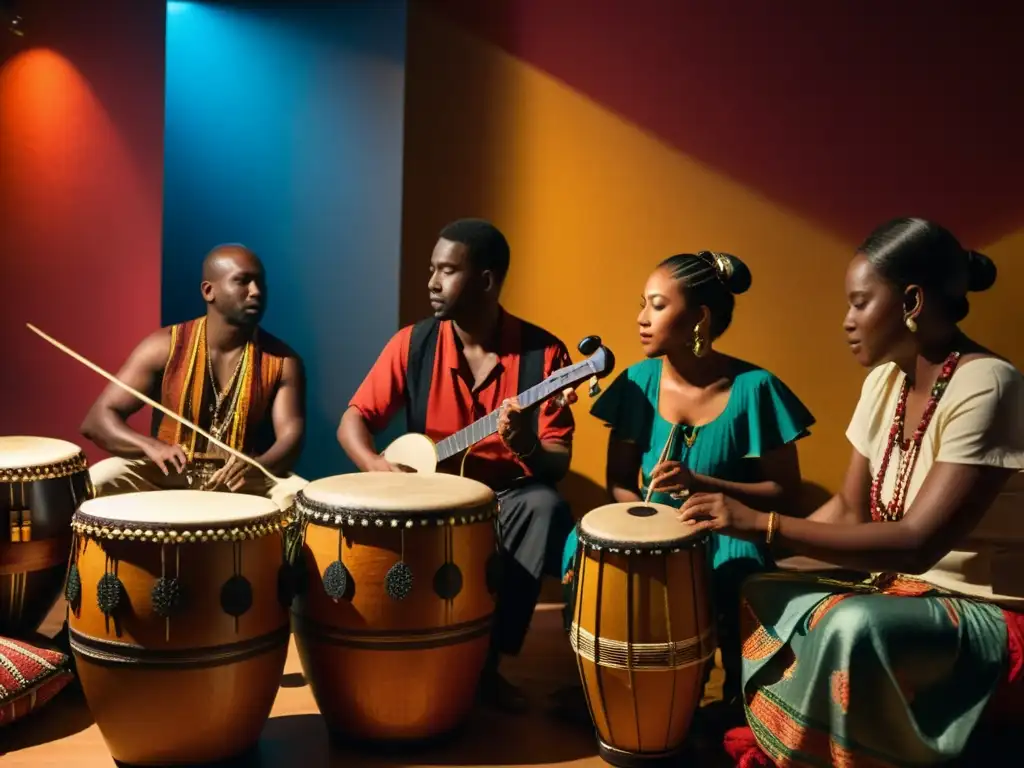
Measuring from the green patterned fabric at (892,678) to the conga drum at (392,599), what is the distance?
0.87 metres

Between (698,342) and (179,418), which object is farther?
(179,418)

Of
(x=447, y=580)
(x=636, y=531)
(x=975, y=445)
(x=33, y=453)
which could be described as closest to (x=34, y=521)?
(x=33, y=453)

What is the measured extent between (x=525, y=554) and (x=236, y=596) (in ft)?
3.08

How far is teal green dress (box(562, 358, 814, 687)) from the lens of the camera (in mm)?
2969

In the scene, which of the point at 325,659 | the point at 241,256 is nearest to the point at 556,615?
the point at 325,659

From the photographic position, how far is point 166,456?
140 inches

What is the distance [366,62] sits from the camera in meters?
4.11

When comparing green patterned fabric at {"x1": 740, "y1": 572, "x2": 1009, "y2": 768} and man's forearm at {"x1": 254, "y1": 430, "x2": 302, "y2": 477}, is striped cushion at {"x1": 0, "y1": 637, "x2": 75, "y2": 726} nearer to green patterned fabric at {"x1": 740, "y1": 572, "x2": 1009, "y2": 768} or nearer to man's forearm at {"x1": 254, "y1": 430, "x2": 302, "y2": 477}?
man's forearm at {"x1": 254, "y1": 430, "x2": 302, "y2": 477}

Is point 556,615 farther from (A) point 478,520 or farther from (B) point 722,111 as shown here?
(B) point 722,111

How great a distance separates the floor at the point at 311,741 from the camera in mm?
2736

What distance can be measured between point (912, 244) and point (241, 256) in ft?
7.59

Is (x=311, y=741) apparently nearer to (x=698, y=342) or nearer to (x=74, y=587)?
(x=74, y=587)

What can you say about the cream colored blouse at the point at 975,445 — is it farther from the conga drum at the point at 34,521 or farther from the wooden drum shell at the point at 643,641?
the conga drum at the point at 34,521


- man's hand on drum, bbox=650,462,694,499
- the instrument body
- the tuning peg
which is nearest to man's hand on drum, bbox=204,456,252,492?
the instrument body
